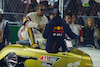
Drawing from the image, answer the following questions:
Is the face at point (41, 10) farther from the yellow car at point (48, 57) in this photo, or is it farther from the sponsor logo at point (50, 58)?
the sponsor logo at point (50, 58)

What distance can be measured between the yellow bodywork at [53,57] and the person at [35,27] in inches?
8.8

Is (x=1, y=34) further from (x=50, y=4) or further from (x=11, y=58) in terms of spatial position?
(x=50, y=4)

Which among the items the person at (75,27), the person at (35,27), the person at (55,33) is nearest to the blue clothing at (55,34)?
the person at (55,33)

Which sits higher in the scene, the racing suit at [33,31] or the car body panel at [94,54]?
the racing suit at [33,31]

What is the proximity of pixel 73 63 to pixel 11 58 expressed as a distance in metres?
1.26

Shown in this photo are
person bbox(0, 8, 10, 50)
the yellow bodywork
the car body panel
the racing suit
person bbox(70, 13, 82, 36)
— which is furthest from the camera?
person bbox(70, 13, 82, 36)

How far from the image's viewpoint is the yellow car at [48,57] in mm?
2708

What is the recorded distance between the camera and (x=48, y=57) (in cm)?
296

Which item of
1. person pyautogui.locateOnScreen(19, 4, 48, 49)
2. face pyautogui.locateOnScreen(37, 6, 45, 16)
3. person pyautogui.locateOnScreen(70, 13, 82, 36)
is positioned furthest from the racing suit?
person pyautogui.locateOnScreen(70, 13, 82, 36)

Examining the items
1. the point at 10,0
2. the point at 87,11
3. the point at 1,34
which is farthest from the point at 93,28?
the point at 10,0

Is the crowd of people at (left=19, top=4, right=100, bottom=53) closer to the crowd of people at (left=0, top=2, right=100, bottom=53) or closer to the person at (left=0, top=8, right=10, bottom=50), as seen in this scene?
the crowd of people at (left=0, top=2, right=100, bottom=53)

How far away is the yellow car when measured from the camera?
2708 mm

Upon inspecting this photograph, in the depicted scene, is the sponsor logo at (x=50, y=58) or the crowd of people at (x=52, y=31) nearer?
the sponsor logo at (x=50, y=58)

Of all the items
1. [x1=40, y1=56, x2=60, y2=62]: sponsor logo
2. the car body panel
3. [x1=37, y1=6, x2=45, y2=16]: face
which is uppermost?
[x1=37, y1=6, x2=45, y2=16]: face
